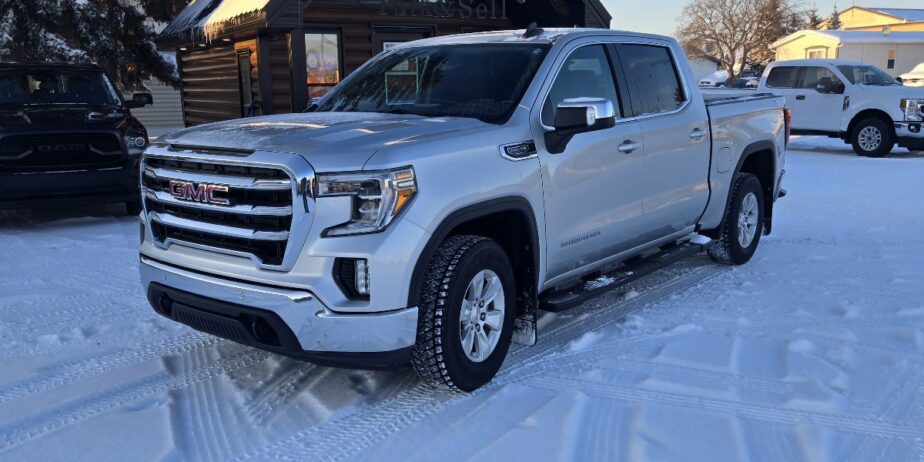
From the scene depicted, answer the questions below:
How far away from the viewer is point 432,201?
3.53 meters

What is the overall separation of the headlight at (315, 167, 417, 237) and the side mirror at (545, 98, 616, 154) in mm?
1103

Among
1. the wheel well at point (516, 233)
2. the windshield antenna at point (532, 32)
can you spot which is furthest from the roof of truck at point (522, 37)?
the wheel well at point (516, 233)

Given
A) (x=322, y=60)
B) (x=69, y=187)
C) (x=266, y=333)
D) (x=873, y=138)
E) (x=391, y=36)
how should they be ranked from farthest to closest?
1. (x=873, y=138)
2. (x=391, y=36)
3. (x=322, y=60)
4. (x=69, y=187)
5. (x=266, y=333)

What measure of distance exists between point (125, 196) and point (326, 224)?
628cm

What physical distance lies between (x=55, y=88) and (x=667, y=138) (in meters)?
7.38

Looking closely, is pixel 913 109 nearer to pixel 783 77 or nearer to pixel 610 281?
pixel 783 77

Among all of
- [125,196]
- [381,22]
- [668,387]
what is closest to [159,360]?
[668,387]

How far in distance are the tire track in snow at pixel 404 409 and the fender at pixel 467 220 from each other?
47cm

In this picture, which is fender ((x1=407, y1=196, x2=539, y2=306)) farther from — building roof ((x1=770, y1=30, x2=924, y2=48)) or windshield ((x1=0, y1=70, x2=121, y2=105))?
building roof ((x1=770, y1=30, x2=924, y2=48))

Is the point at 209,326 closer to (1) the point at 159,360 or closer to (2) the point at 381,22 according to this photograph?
(1) the point at 159,360

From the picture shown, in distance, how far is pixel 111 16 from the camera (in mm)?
15859

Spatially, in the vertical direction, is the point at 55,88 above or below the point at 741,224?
above

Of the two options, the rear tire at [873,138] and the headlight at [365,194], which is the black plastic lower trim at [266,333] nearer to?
the headlight at [365,194]

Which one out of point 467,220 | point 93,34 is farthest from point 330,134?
point 93,34
